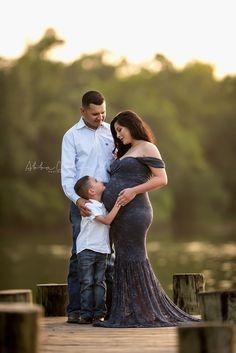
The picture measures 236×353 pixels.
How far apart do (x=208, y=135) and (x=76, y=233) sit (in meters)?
72.1

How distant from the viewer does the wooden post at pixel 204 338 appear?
6.14 metres

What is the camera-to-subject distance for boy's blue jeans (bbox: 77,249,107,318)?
A: 29.2 ft

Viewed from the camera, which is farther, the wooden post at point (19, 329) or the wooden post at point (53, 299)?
the wooden post at point (53, 299)

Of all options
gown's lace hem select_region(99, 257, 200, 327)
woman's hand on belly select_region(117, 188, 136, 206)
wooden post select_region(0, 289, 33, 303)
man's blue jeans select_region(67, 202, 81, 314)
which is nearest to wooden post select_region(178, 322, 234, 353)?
wooden post select_region(0, 289, 33, 303)

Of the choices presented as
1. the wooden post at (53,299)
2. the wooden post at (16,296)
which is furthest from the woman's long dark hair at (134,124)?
the wooden post at (16,296)

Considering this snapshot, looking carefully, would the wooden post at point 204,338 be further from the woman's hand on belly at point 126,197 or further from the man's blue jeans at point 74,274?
the man's blue jeans at point 74,274

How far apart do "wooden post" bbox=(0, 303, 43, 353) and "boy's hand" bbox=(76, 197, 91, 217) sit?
279 cm

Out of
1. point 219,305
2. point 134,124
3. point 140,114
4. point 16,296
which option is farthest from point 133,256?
point 140,114

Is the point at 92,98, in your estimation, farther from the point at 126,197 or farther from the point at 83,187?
the point at 126,197

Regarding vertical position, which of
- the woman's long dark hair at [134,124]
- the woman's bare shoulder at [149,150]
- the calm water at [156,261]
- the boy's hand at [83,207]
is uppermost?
the calm water at [156,261]

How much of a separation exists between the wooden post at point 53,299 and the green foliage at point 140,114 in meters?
30.5

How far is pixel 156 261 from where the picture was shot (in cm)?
3014

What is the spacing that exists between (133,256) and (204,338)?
2.79 meters

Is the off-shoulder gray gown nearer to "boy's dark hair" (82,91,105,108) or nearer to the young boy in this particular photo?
the young boy
